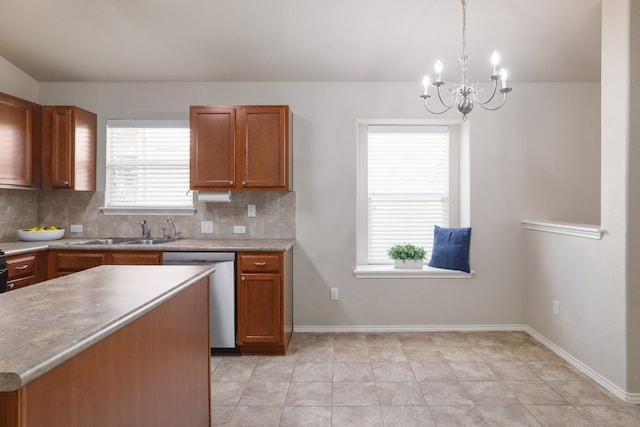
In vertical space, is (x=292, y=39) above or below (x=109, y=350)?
above

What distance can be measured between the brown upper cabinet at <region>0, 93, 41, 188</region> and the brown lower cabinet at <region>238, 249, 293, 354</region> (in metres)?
2.09

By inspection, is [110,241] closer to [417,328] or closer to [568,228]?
[417,328]

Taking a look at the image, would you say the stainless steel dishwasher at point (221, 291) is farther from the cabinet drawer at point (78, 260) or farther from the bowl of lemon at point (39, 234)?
the bowl of lemon at point (39, 234)

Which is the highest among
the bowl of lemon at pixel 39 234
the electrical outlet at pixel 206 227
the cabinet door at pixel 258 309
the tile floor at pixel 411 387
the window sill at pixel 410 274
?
the electrical outlet at pixel 206 227

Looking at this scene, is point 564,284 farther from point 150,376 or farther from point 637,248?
point 150,376

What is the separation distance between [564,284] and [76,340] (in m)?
3.43

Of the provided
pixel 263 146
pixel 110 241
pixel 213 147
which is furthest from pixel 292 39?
pixel 110 241

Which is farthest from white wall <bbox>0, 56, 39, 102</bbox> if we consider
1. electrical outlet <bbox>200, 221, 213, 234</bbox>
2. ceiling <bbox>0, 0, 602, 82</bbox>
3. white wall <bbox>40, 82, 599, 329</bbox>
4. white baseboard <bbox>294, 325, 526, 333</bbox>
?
white baseboard <bbox>294, 325, 526, 333</bbox>

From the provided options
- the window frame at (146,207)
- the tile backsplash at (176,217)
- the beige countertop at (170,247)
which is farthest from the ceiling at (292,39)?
the beige countertop at (170,247)

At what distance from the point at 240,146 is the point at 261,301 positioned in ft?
4.52

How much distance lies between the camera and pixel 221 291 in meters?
3.26

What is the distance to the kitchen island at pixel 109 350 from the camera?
91cm

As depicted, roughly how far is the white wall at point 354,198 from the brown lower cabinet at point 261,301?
2.14ft

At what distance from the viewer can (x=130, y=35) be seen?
3334 millimetres
